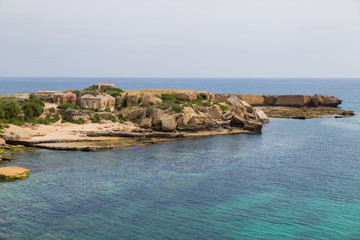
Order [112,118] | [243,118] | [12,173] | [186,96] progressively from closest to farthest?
1. [12,173]
2. [112,118]
3. [243,118]
4. [186,96]

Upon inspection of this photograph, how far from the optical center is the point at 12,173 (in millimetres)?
33812

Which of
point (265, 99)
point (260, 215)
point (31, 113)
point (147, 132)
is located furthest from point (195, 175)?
point (265, 99)

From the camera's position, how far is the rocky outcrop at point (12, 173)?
3350 centimetres

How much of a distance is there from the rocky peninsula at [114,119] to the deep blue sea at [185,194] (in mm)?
5640

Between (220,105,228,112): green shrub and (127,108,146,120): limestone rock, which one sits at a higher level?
(220,105,228,112): green shrub

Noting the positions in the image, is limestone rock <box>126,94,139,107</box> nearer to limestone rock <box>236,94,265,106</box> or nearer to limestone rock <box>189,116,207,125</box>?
limestone rock <box>189,116,207,125</box>

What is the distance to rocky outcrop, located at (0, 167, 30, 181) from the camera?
3350cm

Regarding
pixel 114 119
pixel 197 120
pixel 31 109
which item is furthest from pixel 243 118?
pixel 31 109

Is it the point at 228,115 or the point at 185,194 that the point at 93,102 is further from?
the point at 185,194

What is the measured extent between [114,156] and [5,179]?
13.7 metres

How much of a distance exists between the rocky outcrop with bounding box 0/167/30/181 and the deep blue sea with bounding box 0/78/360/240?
938 mm

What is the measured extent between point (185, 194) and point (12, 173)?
691 inches

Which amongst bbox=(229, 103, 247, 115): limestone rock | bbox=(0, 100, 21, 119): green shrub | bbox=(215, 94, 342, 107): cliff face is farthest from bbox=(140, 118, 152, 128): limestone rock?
bbox=(215, 94, 342, 107): cliff face

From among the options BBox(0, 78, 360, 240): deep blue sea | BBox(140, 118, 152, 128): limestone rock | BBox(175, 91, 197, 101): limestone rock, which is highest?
BBox(175, 91, 197, 101): limestone rock
